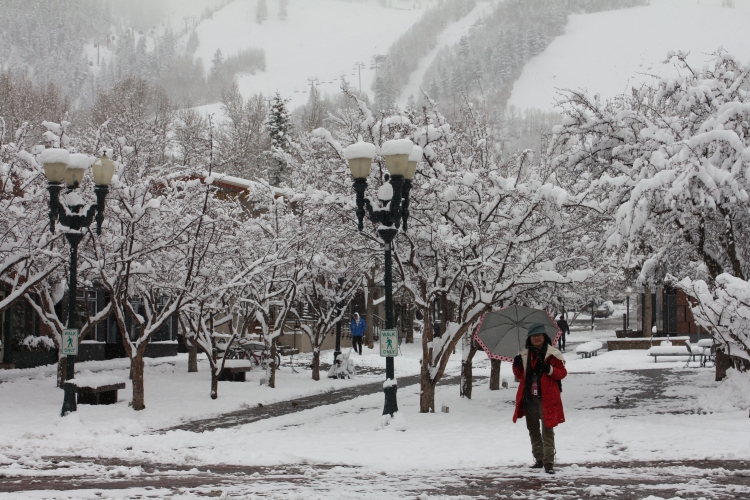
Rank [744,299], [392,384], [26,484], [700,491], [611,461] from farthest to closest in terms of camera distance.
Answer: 1. [392,384]
2. [744,299]
3. [611,461]
4. [26,484]
5. [700,491]

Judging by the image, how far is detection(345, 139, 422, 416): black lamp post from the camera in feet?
40.3

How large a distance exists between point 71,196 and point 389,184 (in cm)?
591

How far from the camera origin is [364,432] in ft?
41.8

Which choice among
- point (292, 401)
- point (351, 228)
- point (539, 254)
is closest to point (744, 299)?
point (539, 254)

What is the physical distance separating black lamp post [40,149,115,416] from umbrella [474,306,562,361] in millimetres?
7237

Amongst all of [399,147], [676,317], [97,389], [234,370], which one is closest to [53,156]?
[97,389]

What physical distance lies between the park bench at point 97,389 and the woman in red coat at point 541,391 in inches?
382

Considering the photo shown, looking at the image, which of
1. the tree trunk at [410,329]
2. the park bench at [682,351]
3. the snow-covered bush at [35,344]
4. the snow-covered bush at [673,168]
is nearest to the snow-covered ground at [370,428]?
the snow-covered bush at [35,344]

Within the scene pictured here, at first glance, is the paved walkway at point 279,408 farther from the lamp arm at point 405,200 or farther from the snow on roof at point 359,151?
the snow on roof at point 359,151

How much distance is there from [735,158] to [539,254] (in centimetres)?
367

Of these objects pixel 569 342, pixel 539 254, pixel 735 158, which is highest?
pixel 735 158

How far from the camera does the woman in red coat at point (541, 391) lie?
870cm

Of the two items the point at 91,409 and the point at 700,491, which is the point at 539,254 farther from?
the point at 91,409

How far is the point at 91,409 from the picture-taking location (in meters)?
15.1
